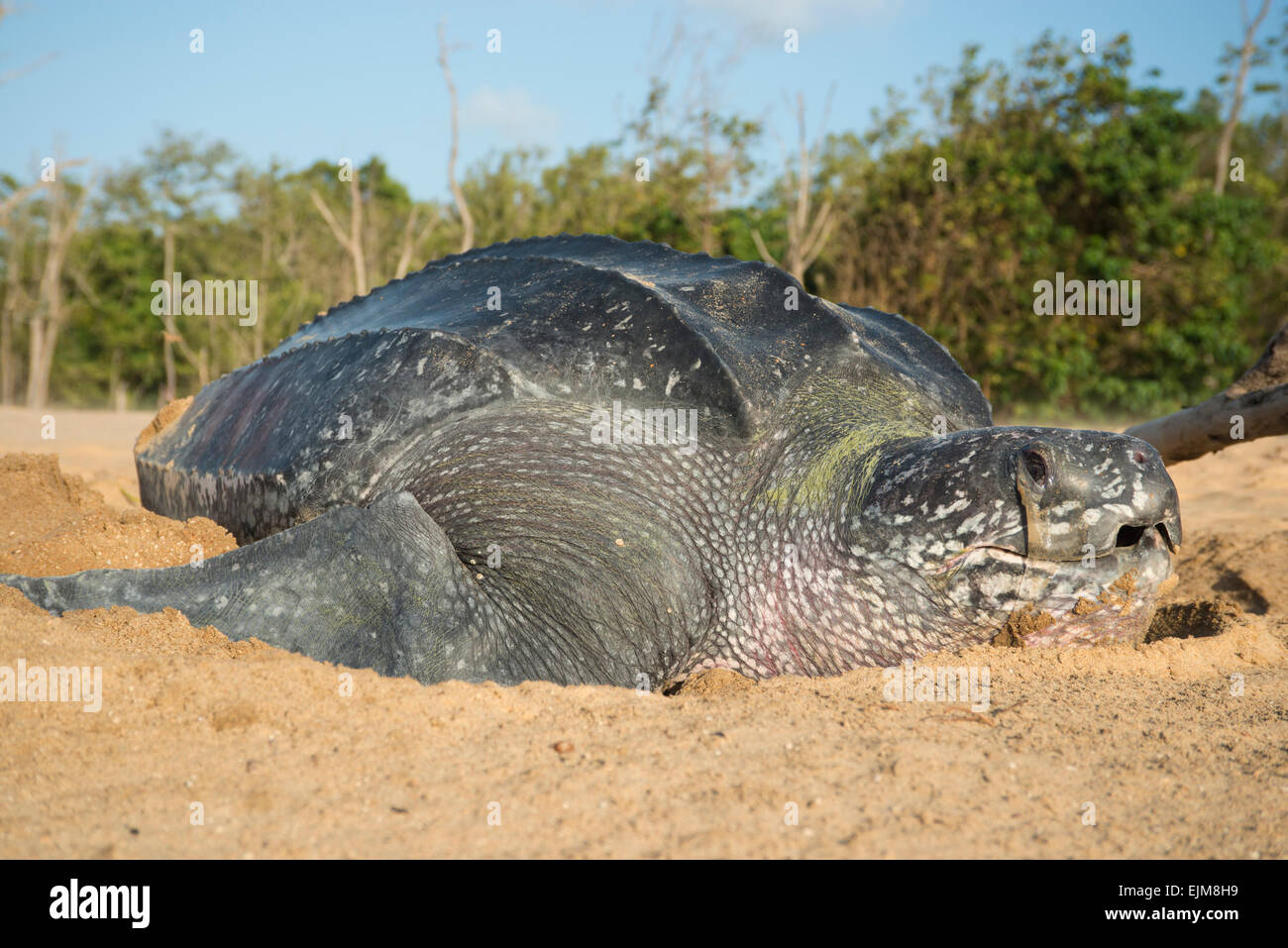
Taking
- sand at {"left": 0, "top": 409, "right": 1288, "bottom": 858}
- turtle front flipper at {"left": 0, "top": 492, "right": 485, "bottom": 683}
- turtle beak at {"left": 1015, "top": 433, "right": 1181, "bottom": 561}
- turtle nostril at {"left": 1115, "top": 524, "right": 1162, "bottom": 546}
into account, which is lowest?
sand at {"left": 0, "top": 409, "right": 1288, "bottom": 858}

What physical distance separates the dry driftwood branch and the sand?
1.74 metres

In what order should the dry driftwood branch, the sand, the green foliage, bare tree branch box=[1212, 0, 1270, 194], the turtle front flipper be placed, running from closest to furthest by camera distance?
1. the sand
2. the turtle front flipper
3. the dry driftwood branch
4. the green foliage
5. bare tree branch box=[1212, 0, 1270, 194]

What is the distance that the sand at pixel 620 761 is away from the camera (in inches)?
50.6

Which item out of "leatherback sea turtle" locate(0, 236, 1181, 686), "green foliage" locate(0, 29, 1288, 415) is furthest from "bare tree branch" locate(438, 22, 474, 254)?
"leatherback sea turtle" locate(0, 236, 1181, 686)

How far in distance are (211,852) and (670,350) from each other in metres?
1.70

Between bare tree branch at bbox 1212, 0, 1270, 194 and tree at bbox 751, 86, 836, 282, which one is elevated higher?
bare tree branch at bbox 1212, 0, 1270, 194

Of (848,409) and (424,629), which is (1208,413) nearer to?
(848,409)

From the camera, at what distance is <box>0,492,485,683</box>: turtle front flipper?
199cm

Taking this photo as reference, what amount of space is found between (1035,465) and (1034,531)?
166 mm

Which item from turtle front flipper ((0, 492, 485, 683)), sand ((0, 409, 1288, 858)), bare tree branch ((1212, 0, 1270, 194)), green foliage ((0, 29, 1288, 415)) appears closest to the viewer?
sand ((0, 409, 1288, 858))

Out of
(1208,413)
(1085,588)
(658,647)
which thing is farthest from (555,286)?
(1208,413)

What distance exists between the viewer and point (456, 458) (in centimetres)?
252

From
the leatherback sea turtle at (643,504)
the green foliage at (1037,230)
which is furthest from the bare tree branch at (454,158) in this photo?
the leatherback sea turtle at (643,504)

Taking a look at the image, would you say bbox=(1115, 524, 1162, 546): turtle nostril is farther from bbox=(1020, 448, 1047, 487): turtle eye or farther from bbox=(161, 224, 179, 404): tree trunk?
bbox=(161, 224, 179, 404): tree trunk
